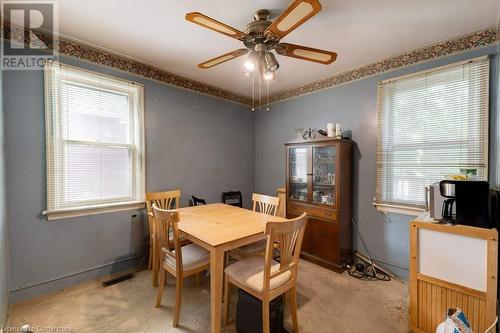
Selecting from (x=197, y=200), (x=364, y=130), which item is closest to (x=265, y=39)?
(x=364, y=130)

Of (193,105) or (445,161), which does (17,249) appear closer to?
(193,105)

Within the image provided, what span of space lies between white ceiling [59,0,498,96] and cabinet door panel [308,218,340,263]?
6.68ft

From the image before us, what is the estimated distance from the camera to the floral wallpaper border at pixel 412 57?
6.66 ft

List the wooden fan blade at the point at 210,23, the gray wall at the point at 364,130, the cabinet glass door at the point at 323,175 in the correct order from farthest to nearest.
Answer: the cabinet glass door at the point at 323,175
the gray wall at the point at 364,130
the wooden fan blade at the point at 210,23

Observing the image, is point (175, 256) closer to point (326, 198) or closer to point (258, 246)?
point (258, 246)

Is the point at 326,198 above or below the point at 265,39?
below

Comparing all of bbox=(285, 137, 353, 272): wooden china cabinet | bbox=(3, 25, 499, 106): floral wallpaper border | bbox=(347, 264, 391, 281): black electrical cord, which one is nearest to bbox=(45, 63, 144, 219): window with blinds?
bbox=(3, 25, 499, 106): floral wallpaper border

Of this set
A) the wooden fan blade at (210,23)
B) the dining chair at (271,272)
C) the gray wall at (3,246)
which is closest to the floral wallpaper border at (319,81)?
the gray wall at (3,246)

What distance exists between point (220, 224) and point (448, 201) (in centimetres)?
179

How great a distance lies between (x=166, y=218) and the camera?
1.69m

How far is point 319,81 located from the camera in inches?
125

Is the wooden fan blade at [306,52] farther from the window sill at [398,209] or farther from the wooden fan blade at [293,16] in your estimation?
A: the window sill at [398,209]

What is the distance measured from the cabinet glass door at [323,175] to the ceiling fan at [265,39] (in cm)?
136

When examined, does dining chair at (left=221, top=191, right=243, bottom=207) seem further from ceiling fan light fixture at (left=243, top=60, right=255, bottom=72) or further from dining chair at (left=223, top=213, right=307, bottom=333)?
ceiling fan light fixture at (left=243, top=60, right=255, bottom=72)
